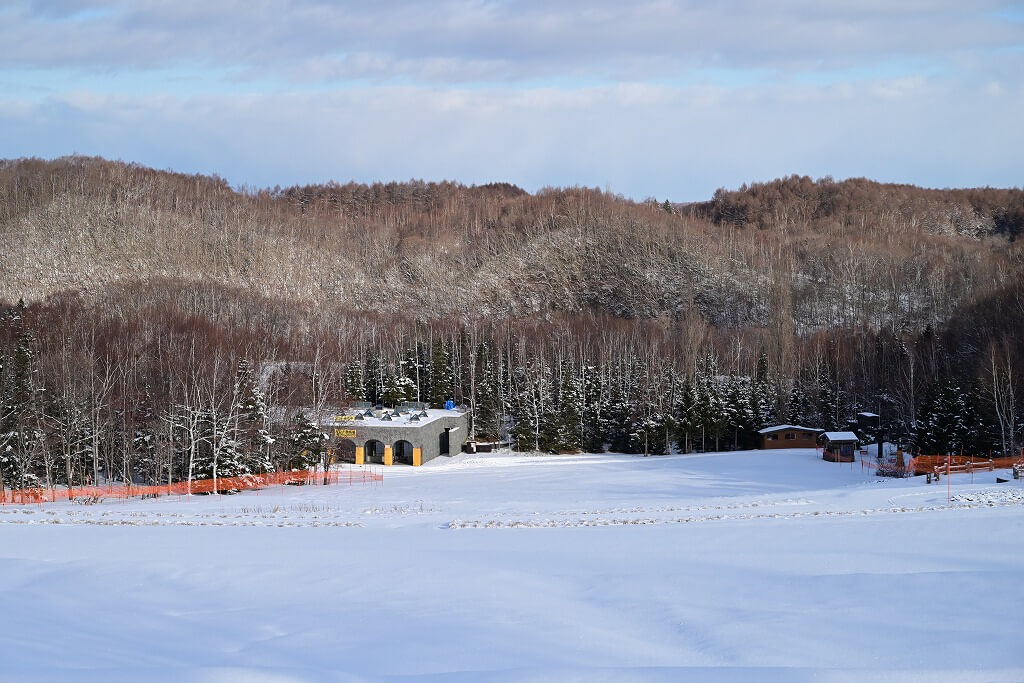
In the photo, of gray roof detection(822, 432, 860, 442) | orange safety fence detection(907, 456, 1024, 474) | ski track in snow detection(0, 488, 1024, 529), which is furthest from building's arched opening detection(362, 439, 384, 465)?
orange safety fence detection(907, 456, 1024, 474)

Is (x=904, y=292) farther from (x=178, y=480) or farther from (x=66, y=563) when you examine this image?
A: (x=66, y=563)

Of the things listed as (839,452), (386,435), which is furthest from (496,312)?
(839,452)

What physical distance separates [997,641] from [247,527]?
47.2 feet

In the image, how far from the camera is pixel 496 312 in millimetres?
100500

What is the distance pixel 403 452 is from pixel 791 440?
20.5 metres

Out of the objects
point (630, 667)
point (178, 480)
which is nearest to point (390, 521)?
point (630, 667)

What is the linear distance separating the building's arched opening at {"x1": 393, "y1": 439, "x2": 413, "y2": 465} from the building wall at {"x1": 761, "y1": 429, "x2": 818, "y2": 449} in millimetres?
19117

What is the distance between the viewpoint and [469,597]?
11211mm

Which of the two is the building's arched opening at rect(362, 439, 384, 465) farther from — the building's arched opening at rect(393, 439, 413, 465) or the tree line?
the tree line

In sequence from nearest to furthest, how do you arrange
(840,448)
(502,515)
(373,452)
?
(502,515)
(840,448)
(373,452)

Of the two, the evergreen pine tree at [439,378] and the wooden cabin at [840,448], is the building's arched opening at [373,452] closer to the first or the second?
the evergreen pine tree at [439,378]

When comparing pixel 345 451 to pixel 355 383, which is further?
pixel 355 383

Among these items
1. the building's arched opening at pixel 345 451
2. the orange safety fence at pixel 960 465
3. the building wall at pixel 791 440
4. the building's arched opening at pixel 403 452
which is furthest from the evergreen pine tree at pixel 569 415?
the orange safety fence at pixel 960 465

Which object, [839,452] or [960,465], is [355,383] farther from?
[960,465]
